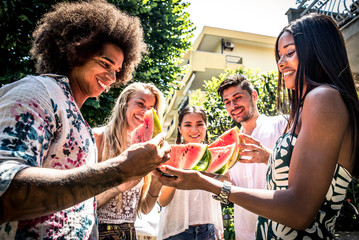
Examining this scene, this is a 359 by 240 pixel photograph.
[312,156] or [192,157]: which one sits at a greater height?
[192,157]

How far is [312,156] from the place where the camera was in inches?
55.6

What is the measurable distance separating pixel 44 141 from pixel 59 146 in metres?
0.17

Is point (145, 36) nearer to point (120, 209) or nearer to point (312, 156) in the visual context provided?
point (120, 209)

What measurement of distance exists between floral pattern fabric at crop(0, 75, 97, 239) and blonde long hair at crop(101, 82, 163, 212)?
1345 millimetres

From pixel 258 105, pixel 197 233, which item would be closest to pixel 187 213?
pixel 197 233

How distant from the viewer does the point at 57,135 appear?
1358 mm

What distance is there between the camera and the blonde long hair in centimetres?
296

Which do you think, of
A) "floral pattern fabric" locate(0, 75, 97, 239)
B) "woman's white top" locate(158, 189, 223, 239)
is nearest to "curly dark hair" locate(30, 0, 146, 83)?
"floral pattern fabric" locate(0, 75, 97, 239)

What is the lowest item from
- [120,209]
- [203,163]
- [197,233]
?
[197,233]

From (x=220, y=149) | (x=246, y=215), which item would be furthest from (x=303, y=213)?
(x=246, y=215)

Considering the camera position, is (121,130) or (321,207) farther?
(121,130)

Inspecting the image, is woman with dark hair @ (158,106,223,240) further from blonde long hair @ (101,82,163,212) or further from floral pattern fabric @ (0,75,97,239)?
floral pattern fabric @ (0,75,97,239)

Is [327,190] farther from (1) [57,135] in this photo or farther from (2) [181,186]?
(1) [57,135]

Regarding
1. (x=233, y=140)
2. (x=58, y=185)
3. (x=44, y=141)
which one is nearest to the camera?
(x=58, y=185)
